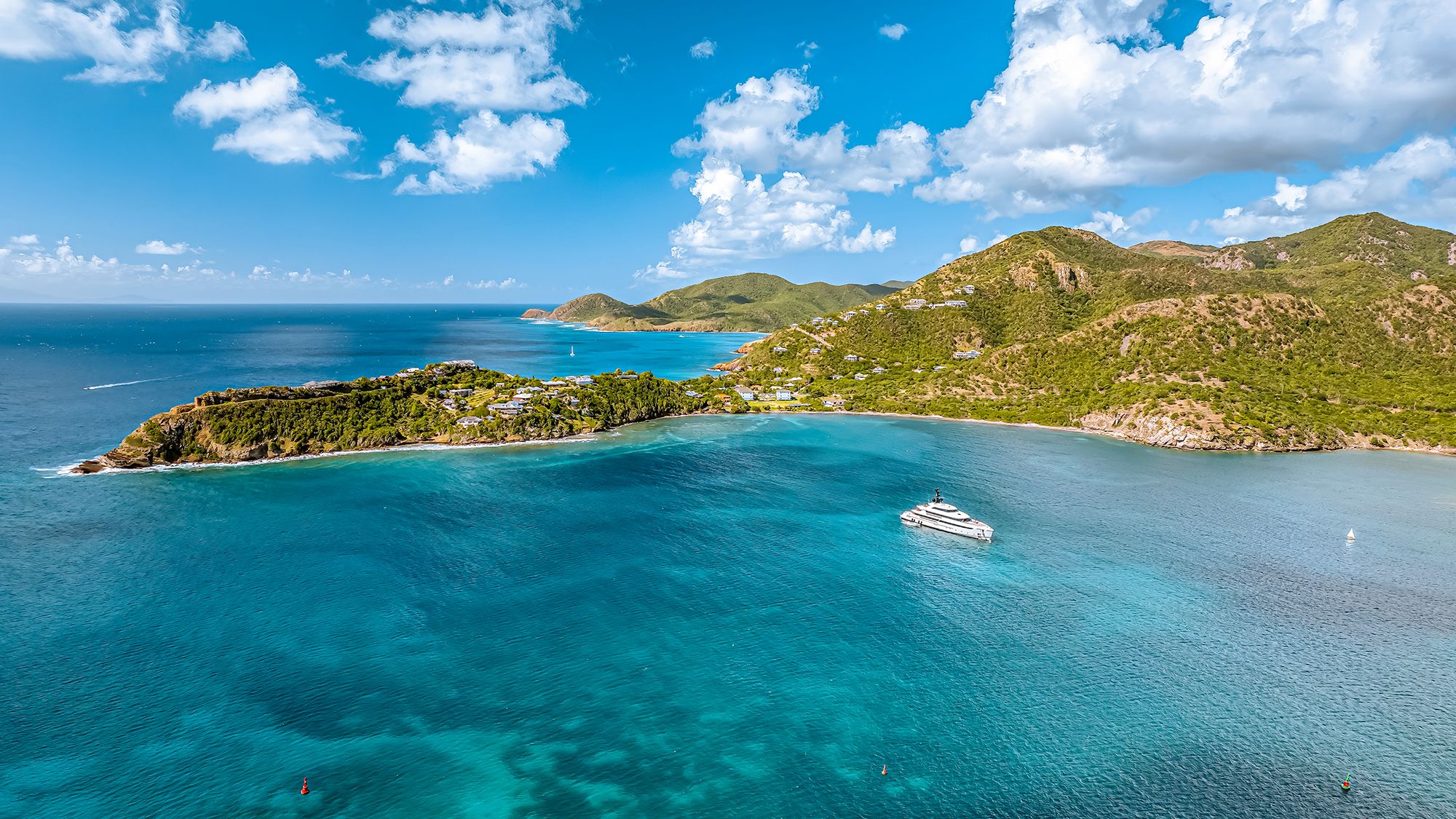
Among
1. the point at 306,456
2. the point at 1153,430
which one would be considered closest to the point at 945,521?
the point at 1153,430

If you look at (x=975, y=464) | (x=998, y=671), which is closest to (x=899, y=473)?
(x=975, y=464)

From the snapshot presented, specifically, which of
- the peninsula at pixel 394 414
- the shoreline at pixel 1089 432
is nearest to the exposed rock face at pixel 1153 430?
the shoreline at pixel 1089 432

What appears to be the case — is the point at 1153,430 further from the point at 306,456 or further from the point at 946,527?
the point at 306,456

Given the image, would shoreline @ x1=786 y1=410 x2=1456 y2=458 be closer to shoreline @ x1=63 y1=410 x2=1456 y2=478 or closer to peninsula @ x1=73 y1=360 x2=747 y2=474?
shoreline @ x1=63 y1=410 x2=1456 y2=478

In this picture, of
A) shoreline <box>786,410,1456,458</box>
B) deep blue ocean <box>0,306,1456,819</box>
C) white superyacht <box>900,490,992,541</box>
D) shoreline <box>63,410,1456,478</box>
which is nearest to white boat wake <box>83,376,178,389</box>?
shoreline <box>63,410,1456,478</box>

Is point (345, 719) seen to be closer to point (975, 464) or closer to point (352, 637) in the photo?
point (352, 637)
